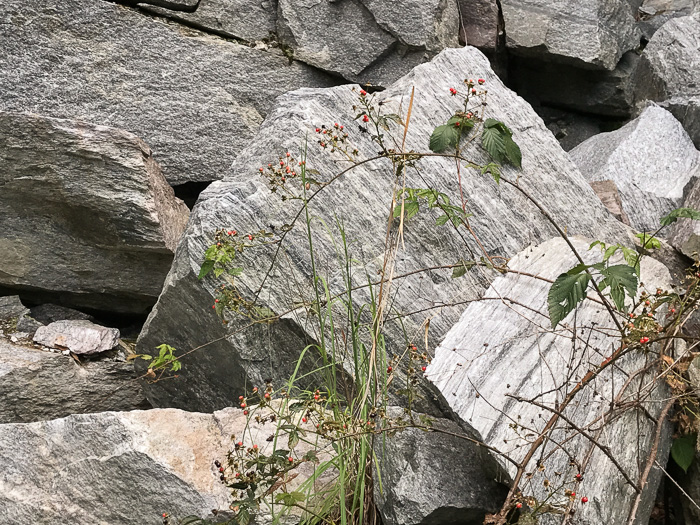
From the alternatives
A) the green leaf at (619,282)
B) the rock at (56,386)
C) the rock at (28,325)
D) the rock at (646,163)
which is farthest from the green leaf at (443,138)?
the rock at (28,325)

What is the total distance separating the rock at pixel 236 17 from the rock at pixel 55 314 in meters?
→ 1.86

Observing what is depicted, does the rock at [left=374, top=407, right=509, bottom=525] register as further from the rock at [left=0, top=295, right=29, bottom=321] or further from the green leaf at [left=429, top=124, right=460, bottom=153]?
the rock at [left=0, top=295, right=29, bottom=321]

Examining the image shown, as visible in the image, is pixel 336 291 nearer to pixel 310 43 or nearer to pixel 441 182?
pixel 441 182

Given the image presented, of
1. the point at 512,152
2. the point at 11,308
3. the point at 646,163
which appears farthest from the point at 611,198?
the point at 11,308

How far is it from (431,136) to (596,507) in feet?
5.56

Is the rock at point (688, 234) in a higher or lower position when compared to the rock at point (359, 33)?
lower

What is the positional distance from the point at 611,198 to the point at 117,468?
9.13 ft

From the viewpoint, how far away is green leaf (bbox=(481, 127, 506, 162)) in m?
3.35

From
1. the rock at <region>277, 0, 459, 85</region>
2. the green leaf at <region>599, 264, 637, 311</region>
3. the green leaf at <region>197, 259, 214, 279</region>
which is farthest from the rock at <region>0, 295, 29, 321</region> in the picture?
the green leaf at <region>599, 264, 637, 311</region>

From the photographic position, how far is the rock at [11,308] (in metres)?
3.98

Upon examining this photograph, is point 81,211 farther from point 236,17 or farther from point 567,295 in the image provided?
point 567,295

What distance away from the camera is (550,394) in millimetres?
2582

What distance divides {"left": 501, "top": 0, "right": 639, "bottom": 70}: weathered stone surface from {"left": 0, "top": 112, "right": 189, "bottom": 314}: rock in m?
2.80

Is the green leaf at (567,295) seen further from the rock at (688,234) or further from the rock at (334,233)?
the rock at (688,234)
